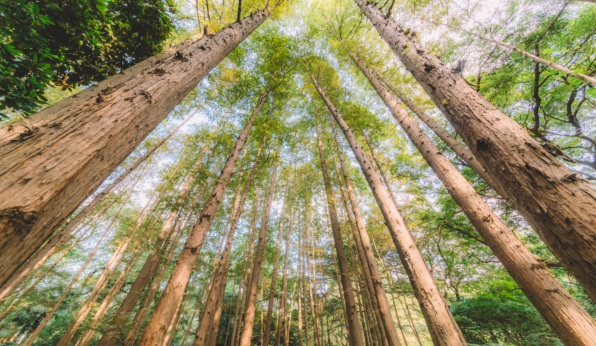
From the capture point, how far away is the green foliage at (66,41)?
1.43 meters

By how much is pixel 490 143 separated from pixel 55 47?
3986 mm

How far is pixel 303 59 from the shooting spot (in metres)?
5.99

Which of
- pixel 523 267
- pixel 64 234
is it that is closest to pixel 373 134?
pixel 523 267

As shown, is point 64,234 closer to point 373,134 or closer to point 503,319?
point 373,134

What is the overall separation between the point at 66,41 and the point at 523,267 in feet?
17.6

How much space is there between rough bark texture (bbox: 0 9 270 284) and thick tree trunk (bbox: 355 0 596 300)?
2127 mm

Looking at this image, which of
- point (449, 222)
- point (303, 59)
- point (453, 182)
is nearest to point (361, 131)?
point (303, 59)

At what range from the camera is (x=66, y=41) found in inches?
77.9

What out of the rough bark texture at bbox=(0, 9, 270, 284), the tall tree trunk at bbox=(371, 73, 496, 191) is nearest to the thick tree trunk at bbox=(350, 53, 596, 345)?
the tall tree trunk at bbox=(371, 73, 496, 191)

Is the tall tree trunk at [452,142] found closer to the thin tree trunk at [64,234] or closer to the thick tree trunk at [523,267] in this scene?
the thick tree trunk at [523,267]

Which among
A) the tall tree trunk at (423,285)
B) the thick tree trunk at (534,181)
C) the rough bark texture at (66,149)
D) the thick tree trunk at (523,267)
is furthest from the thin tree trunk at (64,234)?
the thick tree trunk at (523,267)

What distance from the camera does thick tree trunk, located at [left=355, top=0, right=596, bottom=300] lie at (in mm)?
785

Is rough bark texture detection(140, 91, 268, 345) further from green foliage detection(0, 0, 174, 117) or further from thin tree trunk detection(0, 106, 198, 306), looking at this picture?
thin tree trunk detection(0, 106, 198, 306)

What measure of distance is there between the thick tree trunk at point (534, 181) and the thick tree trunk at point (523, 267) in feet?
4.88
